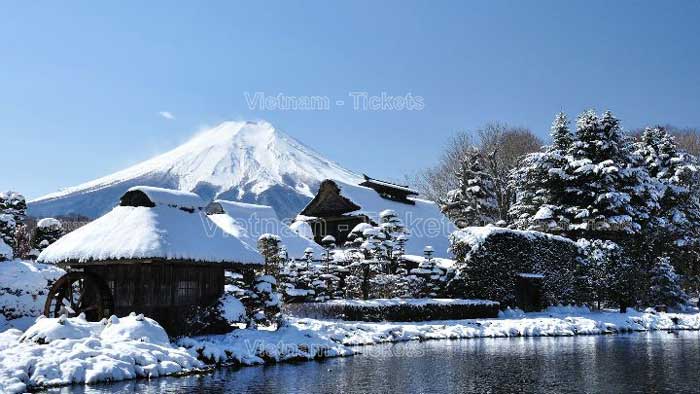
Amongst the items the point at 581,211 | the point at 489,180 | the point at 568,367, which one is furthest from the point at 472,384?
the point at 489,180

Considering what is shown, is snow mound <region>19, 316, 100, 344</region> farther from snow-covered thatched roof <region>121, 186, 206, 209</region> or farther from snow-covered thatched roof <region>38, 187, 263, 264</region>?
snow-covered thatched roof <region>121, 186, 206, 209</region>

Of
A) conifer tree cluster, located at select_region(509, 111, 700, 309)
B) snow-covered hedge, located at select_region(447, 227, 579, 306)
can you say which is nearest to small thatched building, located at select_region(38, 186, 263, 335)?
snow-covered hedge, located at select_region(447, 227, 579, 306)

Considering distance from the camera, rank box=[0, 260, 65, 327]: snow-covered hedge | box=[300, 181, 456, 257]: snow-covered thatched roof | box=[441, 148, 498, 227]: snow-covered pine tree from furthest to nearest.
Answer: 1. box=[441, 148, 498, 227]: snow-covered pine tree
2. box=[300, 181, 456, 257]: snow-covered thatched roof
3. box=[0, 260, 65, 327]: snow-covered hedge

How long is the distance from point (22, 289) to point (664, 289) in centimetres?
3534

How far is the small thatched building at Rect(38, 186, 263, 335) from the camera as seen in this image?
64.6 ft

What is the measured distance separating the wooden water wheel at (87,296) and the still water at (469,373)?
5.62 meters

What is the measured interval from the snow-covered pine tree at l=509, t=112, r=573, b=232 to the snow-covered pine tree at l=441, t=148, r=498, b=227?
726 centimetres

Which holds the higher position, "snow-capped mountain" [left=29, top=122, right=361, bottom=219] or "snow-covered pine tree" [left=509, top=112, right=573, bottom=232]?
"snow-capped mountain" [left=29, top=122, right=361, bottom=219]

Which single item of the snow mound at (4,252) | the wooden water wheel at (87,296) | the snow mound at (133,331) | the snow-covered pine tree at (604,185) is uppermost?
the snow-covered pine tree at (604,185)

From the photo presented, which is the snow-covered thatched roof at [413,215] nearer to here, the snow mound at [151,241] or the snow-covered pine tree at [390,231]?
the snow-covered pine tree at [390,231]

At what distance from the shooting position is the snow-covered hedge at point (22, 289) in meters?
22.9

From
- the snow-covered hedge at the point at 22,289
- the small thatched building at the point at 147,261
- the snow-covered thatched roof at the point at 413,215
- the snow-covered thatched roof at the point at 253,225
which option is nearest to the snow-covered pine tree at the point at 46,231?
the snow-covered thatched roof at the point at 253,225

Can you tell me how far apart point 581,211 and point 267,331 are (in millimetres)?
28322

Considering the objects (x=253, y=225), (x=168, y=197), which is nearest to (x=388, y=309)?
(x=168, y=197)
